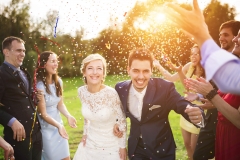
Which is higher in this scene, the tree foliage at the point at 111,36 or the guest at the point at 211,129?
the tree foliage at the point at 111,36

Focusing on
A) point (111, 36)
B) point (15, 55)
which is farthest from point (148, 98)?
point (111, 36)

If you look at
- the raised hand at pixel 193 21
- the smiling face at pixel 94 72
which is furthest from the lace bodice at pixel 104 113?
the raised hand at pixel 193 21

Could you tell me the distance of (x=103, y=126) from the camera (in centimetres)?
453

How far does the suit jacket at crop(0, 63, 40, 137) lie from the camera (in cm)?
465

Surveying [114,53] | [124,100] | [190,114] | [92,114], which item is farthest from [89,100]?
[114,53]

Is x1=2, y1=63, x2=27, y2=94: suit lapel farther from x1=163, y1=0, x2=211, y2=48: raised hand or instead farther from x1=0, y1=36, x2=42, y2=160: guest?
x1=163, y1=0, x2=211, y2=48: raised hand

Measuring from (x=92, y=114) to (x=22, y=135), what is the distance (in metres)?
1.13

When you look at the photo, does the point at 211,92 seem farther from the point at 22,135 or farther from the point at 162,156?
the point at 22,135

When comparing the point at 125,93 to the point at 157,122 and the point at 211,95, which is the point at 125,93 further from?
the point at 211,95

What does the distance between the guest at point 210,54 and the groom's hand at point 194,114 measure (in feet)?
5.40

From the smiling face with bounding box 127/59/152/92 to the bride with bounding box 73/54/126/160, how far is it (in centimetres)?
54

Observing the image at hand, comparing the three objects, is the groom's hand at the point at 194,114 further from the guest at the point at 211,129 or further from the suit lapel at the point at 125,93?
the guest at the point at 211,129

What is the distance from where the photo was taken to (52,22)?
2225cm

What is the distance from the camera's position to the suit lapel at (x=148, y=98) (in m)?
3.80
